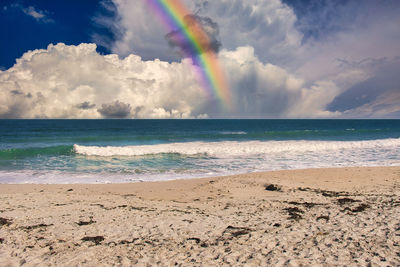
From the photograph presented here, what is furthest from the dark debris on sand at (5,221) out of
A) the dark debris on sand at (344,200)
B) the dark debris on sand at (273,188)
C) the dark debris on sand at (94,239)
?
the dark debris on sand at (344,200)

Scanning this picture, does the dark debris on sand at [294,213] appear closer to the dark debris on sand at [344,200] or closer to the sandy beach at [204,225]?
the sandy beach at [204,225]

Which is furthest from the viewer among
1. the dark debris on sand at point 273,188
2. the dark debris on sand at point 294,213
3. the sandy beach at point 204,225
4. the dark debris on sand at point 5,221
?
the dark debris on sand at point 273,188

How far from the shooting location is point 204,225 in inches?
245

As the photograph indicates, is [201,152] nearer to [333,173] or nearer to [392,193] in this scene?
[333,173]

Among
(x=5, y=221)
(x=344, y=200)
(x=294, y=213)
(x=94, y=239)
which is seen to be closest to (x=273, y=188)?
(x=344, y=200)

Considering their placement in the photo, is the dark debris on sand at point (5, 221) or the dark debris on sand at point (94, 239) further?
the dark debris on sand at point (5, 221)

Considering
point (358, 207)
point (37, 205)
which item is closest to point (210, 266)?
point (358, 207)

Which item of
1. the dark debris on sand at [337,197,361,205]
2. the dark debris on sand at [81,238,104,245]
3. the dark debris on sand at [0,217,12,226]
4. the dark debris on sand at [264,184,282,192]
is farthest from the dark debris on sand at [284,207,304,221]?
the dark debris on sand at [0,217,12,226]

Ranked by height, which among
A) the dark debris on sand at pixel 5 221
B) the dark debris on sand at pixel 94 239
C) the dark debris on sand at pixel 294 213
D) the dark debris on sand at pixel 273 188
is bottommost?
the dark debris on sand at pixel 273 188

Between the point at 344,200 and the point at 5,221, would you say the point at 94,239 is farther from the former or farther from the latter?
the point at 344,200

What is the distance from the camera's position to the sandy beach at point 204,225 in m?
4.64

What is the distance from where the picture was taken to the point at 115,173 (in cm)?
1458

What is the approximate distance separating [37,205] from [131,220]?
367cm

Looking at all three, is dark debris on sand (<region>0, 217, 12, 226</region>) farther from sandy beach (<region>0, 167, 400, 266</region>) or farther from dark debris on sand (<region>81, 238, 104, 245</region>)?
dark debris on sand (<region>81, 238, 104, 245</region>)
